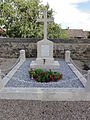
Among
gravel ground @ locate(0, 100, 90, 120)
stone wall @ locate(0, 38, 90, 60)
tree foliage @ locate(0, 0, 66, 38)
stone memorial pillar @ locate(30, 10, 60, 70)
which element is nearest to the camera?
gravel ground @ locate(0, 100, 90, 120)

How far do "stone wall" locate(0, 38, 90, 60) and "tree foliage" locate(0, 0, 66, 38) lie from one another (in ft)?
11.1

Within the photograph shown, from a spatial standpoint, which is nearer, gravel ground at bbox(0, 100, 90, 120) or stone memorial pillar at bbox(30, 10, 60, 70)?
gravel ground at bbox(0, 100, 90, 120)

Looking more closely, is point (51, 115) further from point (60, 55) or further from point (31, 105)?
point (60, 55)

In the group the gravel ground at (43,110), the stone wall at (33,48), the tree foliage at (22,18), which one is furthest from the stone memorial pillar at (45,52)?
the tree foliage at (22,18)

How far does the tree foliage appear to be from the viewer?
50.6 feet

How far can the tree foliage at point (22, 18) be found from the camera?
1543 cm

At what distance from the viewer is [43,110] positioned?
136 inches

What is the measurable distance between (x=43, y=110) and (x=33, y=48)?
9.13 meters

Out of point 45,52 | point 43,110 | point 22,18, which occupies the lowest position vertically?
point 43,110

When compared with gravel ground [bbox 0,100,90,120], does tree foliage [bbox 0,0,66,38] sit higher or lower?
higher

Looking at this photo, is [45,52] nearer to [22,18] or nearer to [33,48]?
[33,48]

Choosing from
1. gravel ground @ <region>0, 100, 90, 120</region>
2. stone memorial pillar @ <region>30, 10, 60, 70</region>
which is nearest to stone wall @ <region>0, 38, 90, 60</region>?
stone memorial pillar @ <region>30, 10, 60, 70</region>

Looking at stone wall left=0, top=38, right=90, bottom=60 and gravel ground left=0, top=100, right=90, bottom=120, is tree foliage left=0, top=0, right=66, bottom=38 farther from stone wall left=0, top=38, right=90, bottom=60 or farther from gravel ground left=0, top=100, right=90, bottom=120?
gravel ground left=0, top=100, right=90, bottom=120

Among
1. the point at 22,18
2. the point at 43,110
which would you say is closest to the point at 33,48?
the point at 22,18
